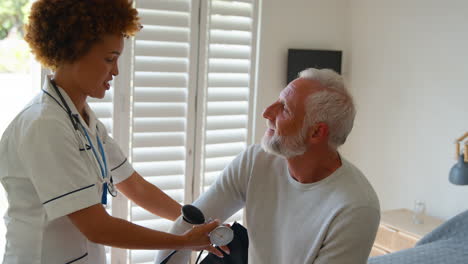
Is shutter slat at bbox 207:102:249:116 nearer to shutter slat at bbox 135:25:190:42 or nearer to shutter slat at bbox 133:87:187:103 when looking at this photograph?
shutter slat at bbox 133:87:187:103

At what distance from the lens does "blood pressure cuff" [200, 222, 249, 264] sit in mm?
1535

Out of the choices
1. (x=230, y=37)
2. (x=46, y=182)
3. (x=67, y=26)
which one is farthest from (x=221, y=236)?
(x=230, y=37)

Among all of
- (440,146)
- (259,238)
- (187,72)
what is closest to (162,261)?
(259,238)

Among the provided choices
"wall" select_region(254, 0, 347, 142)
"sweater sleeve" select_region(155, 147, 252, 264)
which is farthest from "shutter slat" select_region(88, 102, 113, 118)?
"sweater sleeve" select_region(155, 147, 252, 264)

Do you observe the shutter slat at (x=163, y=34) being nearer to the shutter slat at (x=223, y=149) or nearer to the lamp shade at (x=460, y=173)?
the shutter slat at (x=223, y=149)

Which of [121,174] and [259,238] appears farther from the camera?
[121,174]

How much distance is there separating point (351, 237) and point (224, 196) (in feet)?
1.54

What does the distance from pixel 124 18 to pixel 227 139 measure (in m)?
1.58

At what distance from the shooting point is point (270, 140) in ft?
4.87

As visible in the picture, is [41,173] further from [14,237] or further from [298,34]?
[298,34]

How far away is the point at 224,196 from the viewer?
5.33 ft

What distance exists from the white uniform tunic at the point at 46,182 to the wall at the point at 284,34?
182 cm

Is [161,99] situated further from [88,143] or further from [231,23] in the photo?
[88,143]

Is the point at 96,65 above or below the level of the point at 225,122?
above
